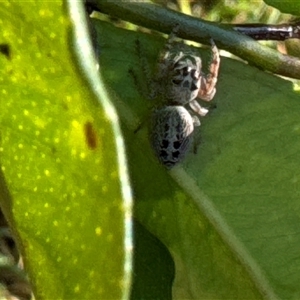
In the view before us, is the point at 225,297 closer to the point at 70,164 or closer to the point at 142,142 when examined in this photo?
the point at 142,142

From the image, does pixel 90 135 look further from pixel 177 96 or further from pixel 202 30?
pixel 177 96

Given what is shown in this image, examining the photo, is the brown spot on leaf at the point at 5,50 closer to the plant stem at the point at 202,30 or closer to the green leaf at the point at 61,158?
the green leaf at the point at 61,158

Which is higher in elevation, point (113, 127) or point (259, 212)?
point (113, 127)

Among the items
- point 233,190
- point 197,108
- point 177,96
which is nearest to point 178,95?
point 177,96

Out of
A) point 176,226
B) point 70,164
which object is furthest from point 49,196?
point 176,226

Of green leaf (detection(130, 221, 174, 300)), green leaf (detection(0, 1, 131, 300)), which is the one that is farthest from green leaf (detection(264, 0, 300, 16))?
green leaf (detection(0, 1, 131, 300))

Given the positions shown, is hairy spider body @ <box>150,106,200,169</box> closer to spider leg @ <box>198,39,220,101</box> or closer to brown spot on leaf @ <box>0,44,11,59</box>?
spider leg @ <box>198,39,220,101</box>
